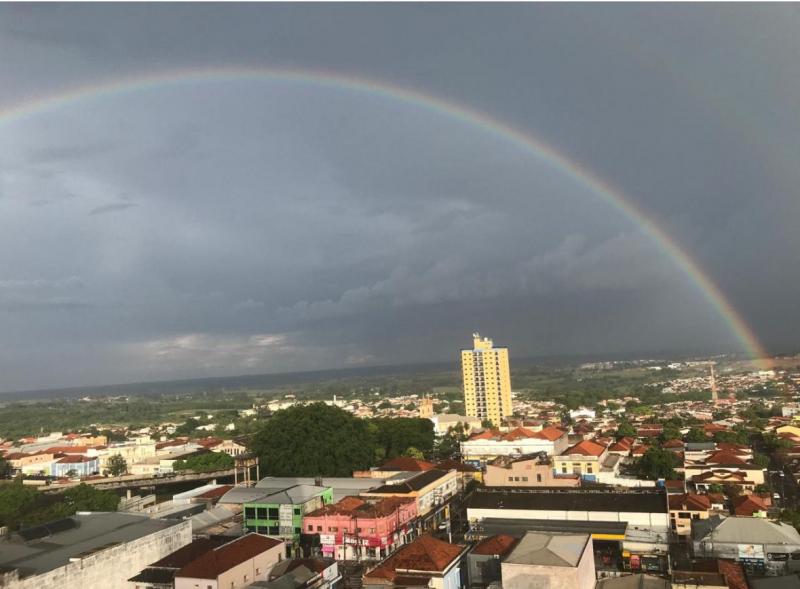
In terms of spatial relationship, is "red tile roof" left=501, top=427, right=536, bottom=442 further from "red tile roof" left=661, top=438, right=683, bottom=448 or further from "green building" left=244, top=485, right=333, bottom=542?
"green building" left=244, top=485, right=333, bottom=542

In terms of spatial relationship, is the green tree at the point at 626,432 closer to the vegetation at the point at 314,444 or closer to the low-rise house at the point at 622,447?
the low-rise house at the point at 622,447

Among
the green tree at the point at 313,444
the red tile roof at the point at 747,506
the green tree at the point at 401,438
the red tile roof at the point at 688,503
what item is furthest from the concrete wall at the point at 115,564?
the green tree at the point at 401,438

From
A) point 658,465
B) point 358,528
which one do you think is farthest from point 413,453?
point 358,528

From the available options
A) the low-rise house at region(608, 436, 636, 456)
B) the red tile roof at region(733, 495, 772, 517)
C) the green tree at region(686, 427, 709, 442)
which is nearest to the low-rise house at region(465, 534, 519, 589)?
the red tile roof at region(733, 495, 772, 517)

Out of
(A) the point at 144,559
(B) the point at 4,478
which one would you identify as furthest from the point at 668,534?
(B) the point at 4,478

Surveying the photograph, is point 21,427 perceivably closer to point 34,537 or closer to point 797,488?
point 34,537

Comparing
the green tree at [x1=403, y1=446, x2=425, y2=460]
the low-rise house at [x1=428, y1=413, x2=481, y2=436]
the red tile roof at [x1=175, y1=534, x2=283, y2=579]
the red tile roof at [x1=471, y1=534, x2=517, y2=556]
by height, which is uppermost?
the red tile roof at [x1=175, y1=534, x2=283, y2=579]
